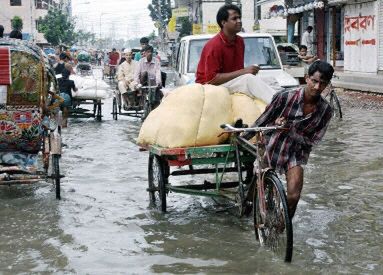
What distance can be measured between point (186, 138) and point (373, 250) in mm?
2020

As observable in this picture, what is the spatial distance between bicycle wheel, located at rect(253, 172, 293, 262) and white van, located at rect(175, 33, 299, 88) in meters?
7.08

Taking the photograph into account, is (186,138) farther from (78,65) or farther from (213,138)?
(78,65)

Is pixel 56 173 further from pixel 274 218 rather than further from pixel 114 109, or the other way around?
pixel 114 109

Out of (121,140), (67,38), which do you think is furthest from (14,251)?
(67,38)

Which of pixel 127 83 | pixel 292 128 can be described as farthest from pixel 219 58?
pixel 127 83

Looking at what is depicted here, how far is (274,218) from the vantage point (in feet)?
18.2

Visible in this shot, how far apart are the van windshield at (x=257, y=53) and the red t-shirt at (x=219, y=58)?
5.61 m

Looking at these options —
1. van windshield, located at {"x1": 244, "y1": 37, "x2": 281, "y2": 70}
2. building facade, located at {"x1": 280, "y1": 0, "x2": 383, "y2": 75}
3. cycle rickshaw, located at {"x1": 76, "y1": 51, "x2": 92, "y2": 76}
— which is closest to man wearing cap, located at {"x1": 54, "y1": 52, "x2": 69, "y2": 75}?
van windshield, located at {"x1": 244, "y1": 37, "x2": 281, "y2": 70}

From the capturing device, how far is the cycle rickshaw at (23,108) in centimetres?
815

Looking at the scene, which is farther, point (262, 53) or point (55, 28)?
point (55, 28)

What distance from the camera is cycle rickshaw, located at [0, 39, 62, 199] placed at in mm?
8148

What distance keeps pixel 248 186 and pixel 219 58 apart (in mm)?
1382

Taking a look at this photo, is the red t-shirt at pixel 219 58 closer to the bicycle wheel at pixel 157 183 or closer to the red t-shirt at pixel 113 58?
the bicycle wheel at pixel 157 183

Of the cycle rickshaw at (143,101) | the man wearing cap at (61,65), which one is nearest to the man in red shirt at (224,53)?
the cycle rickshaw at (143,101)
